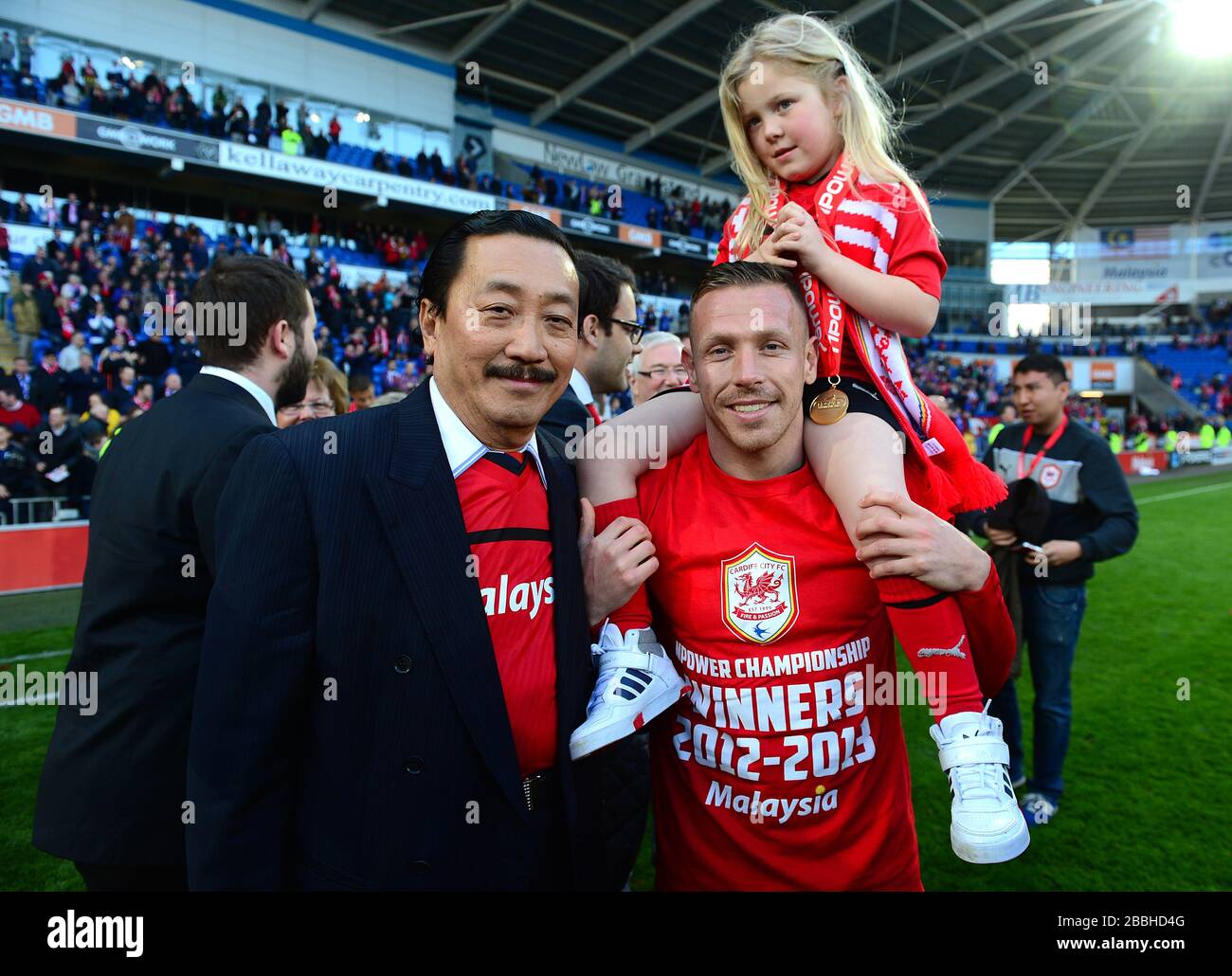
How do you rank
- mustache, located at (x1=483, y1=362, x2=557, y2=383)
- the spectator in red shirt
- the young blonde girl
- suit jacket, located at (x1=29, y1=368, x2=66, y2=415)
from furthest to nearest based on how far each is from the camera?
suit jacket, located at (x1=29, y1=368, x2=66, y2=415) < the spectator in red shirt < the young blonde girl < mustache, located at (x1=483, y1=362, x2=557, y2=383)

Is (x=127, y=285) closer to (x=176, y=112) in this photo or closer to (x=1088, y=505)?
(x=176, y=112)

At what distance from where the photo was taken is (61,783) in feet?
6.84

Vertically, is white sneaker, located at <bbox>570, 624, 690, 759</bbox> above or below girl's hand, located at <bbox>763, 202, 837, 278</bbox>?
below

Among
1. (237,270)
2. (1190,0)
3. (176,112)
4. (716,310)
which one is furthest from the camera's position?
(1190,0)

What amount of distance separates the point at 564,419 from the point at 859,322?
109 centimetres

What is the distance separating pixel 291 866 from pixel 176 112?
21607 millimetres

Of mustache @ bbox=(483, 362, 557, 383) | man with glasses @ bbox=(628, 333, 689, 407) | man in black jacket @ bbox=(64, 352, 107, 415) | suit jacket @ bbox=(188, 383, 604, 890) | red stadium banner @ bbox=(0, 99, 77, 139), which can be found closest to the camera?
suit jacket @ bbox=(188, 383, 604, 890)

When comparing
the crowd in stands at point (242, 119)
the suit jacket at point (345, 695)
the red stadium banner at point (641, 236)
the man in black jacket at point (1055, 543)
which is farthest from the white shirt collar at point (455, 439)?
the red stadium banner at point (641, 236)

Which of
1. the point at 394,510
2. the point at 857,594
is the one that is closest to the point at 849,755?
the point at 857,594

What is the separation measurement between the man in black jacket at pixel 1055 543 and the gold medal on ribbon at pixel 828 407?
2.40m

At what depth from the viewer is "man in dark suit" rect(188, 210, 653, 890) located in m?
1.46

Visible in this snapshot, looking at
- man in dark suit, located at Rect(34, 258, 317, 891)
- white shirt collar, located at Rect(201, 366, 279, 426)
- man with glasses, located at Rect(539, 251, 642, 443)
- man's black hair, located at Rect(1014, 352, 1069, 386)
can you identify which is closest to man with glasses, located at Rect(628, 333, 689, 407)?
man with glasses, located at Rect(539, 251, 642, 443)

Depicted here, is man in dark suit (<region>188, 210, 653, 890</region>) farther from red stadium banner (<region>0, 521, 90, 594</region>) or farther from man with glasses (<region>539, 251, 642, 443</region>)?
red stadium banner (<region>0, 521, 90, 594</region>)

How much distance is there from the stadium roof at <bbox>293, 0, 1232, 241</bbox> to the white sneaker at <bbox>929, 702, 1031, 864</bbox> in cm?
1742
